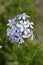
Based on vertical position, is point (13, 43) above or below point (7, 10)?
below

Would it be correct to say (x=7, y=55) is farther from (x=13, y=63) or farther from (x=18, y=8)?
(x=18, y=8)

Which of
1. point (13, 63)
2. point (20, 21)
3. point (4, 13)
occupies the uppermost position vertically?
point (4, 13)

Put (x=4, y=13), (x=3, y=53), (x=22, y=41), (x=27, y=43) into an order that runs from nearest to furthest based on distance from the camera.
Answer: (x=22, y=41) < (x=27, y=43) < (x=3, y=53) < (x=4, y=13)

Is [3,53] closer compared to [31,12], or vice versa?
[3,53]

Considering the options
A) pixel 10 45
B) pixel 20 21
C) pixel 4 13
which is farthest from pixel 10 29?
pixel 4 13

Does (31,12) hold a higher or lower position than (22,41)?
higher

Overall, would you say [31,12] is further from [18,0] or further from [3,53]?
[3,53]

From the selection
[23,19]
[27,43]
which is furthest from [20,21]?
[27,43]

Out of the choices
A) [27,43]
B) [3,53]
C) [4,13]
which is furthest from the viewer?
[4,13]

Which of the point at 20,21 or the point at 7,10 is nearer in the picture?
the point at 20,21
